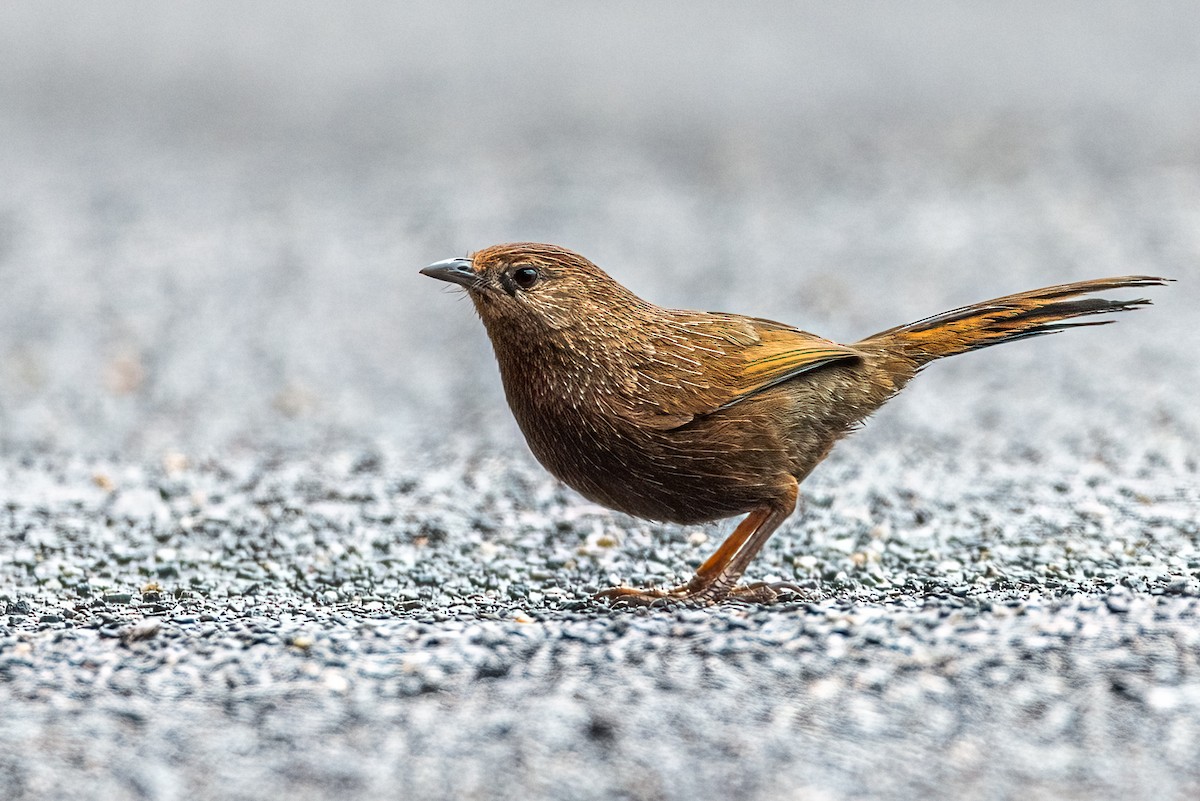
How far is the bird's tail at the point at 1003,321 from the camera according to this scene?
185 inches

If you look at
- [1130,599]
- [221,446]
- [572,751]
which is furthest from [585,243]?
[572,751]

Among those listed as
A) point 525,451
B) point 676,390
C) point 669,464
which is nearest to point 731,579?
point 669,464

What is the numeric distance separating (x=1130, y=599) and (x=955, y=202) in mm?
7437

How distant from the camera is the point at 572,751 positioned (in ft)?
10.7

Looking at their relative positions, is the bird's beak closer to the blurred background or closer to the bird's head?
the bird's head

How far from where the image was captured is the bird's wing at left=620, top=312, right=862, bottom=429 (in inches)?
176

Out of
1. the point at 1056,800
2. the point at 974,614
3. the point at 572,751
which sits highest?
the point at 974,614

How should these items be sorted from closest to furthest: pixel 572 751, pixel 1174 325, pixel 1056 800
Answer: pixel 1056 800, pixel 572 751, pixel 1174 325

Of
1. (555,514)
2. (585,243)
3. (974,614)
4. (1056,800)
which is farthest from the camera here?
(585,243)

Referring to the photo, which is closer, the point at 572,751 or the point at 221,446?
the point at 572,751

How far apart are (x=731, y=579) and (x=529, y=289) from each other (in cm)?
120

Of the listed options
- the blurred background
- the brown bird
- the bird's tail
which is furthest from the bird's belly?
the blurred background

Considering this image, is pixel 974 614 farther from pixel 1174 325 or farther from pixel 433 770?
pixel 1174 325

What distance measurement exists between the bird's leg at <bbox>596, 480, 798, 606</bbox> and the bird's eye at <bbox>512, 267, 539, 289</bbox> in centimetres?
108
